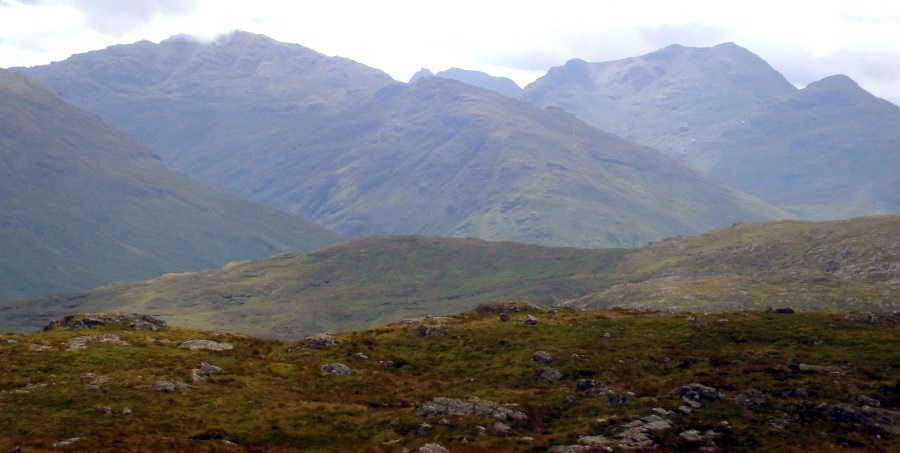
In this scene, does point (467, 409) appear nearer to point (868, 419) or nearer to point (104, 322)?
point (868, 419)

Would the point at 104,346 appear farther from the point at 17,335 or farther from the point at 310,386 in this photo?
the point at 310,386

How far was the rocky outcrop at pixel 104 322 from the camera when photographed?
10325cm

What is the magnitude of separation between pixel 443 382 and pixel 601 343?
18.8 meters

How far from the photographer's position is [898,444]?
63938 mm

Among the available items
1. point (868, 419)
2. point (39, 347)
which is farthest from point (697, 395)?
point (39, 347)

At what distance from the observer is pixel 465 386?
82812 millimetres

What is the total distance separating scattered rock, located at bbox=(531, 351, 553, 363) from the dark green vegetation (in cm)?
84

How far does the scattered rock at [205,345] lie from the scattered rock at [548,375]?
31877 millimetres

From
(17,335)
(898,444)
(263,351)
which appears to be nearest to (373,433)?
(263,351)

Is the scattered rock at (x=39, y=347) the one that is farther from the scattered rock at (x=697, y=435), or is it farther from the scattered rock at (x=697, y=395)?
the scattered rock at (x=697, y=435)

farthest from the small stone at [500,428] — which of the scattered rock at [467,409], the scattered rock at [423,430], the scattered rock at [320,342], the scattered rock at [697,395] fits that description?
→ the scattered rock at [320,342]

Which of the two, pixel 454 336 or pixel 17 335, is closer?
pixel 17 335

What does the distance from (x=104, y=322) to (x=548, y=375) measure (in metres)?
51.0

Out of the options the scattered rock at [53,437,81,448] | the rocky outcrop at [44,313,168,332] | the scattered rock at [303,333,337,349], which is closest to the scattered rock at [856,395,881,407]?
the scattered rock at [303,333,337,349]
